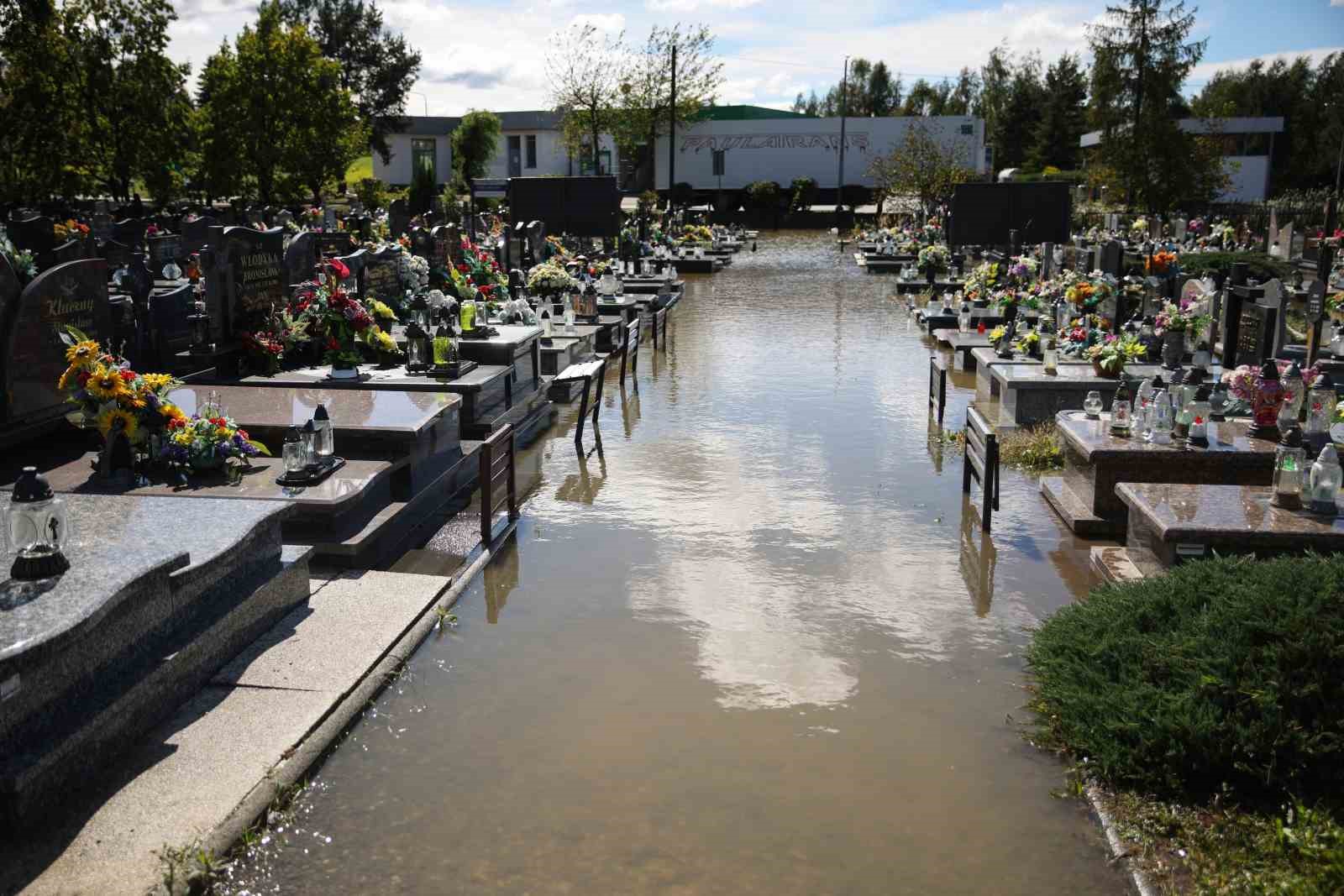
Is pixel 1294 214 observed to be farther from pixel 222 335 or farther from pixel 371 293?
pixel 222 335

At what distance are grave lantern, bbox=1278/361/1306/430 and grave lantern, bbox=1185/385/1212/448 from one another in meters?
0.52

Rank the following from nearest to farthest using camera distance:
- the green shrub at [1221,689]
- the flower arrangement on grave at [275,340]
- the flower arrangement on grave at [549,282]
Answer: the green shrub at [1221,689] < the flower arrangement on grave at [275,340] < the flower arrangement on grave at [549,282]

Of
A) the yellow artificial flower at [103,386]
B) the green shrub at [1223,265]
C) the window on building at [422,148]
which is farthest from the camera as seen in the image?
the window on building at [422,148]

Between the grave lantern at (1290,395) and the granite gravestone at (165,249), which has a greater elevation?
the granite gravestone at (165,249)

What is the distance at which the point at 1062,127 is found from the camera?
270 ft

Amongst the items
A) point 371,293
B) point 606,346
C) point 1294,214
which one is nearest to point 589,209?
point 606,346

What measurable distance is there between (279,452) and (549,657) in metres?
3.81

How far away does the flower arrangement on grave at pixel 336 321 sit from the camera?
483 inches

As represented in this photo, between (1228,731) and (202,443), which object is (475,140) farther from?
(1228,731)

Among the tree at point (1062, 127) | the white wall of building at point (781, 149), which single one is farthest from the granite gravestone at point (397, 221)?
the tree at point (1062, 127)

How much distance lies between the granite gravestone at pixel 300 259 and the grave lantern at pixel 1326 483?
34.6ft

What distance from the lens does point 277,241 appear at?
13.4 meters

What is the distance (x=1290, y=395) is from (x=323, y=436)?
748cm

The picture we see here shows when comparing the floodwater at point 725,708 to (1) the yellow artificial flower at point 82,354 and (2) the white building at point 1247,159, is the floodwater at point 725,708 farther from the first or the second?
(2) the white building at point 1247,159
